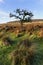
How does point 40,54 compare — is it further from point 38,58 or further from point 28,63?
point 28,63

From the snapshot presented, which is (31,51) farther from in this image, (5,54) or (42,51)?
(5,54)

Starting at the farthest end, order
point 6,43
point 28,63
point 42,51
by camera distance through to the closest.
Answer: point 6,43, point 42,51, point 28,63

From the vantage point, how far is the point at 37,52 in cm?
1773

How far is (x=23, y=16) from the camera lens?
47.1 meters

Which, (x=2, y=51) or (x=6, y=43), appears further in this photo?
(x=6, y=43)

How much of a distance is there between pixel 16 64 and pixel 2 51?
4.55m

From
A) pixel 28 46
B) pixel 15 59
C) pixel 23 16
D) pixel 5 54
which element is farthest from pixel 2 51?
pixel 23 16

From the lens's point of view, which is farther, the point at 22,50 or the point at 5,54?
the point at 5,54

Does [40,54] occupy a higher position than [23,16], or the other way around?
[40,54]

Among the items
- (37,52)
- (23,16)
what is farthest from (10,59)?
(23,16)

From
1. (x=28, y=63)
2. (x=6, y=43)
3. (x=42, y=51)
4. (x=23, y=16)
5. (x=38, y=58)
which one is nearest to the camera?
(x=28, y=63)

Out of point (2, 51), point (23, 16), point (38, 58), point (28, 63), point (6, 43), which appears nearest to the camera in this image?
point (28, 63)

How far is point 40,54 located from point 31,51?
0.86m

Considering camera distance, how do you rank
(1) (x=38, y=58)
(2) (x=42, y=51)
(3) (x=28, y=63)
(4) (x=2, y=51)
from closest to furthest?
(3) (x=28, y=63), (1) (x=38, y=58), (2) (x=42, y=51), (4) (x=2, y=51)
